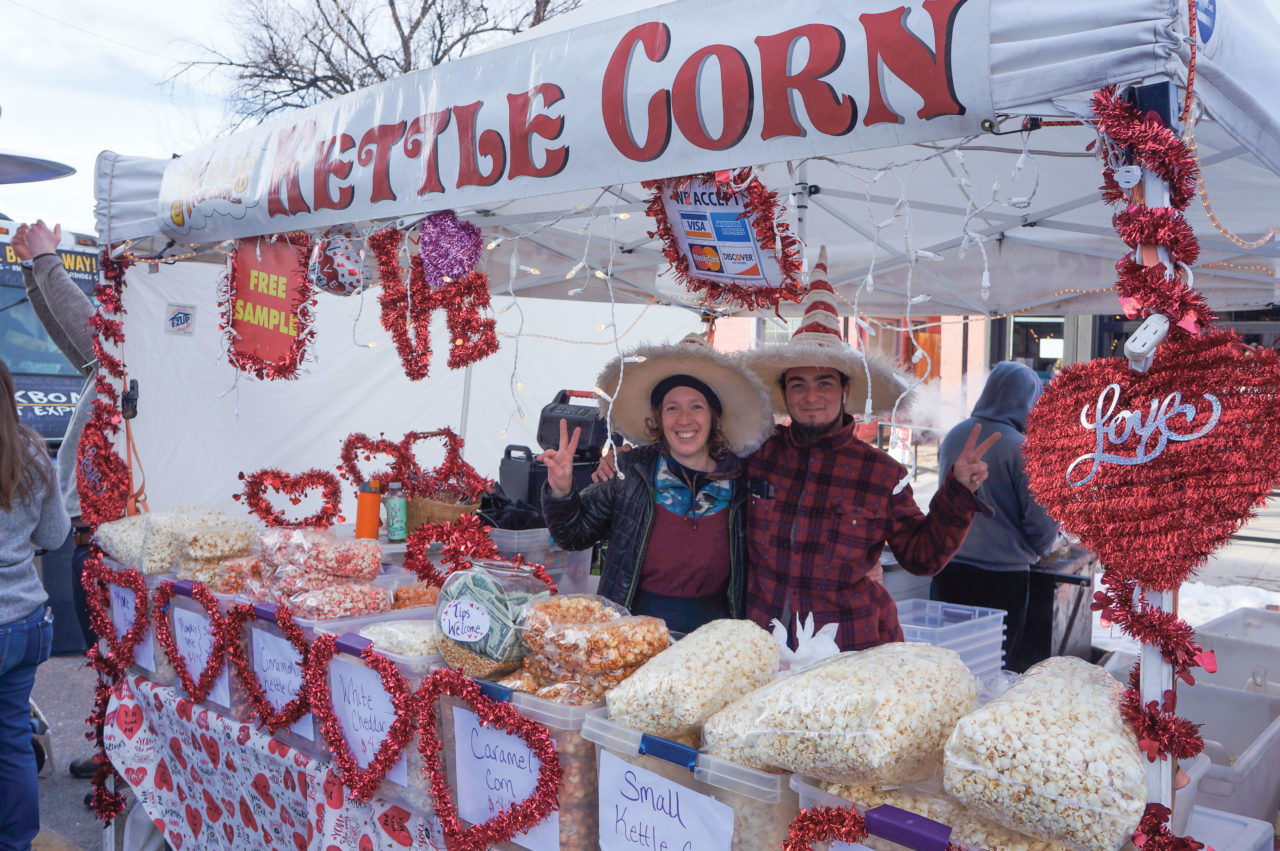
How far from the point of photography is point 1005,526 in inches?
166

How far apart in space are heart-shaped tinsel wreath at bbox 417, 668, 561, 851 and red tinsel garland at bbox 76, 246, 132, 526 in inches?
85.2

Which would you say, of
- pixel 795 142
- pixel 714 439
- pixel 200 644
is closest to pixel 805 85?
pixel 795 142

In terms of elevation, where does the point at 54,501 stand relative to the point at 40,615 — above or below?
above

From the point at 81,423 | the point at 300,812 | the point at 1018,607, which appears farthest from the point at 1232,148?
the point at 81,423

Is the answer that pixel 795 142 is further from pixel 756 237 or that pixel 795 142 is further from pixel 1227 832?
pixel 1227 832

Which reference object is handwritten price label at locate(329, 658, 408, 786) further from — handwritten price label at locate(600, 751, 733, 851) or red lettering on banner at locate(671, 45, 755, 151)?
red lettering on banner at locate(671, 45, 755, 151)

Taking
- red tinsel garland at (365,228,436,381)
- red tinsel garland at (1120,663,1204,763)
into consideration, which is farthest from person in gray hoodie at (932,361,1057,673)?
red tinsel garland at (1120,663,1204,763)

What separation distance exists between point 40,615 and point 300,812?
1.13 meters

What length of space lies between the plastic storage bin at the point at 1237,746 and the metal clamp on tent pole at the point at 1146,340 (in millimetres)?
1024

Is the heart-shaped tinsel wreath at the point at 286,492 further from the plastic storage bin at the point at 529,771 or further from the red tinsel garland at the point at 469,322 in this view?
the plastic storage bin at the point at 529,771

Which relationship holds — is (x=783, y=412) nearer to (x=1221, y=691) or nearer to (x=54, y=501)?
(x=1221, y=691)

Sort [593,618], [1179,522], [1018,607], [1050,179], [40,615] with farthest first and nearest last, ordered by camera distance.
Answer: [1018,607] → [1050,179] → [40,615] → [593,618] → [1179,522]

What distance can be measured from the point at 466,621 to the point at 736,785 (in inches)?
27.4

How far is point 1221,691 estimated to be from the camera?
2.52 m
